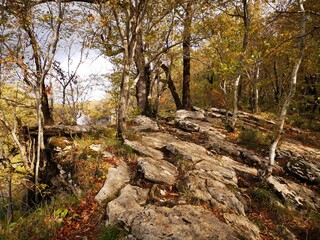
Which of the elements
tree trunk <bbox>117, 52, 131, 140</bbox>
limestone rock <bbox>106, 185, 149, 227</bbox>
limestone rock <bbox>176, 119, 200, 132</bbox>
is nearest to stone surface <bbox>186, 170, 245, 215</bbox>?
limestone rock <bbox>106, 185, 149, 227</bbox>

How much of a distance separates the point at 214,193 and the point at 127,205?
Answer: 2.38 meters

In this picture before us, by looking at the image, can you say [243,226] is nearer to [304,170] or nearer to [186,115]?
[304,170]

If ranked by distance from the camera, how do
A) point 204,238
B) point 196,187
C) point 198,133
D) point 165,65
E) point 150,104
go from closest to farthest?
1. point 204,238
2. point 196,187
3. point 198,133
4. point 150,104
5. point 165,65

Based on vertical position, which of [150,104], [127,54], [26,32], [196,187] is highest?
[26,32]

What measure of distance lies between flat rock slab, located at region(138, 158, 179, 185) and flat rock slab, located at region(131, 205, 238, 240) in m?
1.32

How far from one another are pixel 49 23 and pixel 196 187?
6.87m

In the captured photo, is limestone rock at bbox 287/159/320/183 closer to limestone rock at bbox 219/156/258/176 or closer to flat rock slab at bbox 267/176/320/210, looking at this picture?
flat rock slab at bbox 267/176/320/210

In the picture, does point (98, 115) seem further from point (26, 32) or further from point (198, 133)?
point (26, 32)

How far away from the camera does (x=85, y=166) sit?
5988 mm

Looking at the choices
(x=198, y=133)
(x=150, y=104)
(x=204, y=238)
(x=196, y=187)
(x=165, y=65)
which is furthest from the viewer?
(x=165, y=65)

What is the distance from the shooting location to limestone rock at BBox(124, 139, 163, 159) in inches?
285

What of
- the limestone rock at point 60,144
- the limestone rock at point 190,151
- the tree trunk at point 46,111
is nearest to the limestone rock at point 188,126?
the limestone rock at point 190,151

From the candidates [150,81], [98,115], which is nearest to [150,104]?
[150,81]

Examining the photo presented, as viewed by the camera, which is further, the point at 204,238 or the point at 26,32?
the point at 26,32
